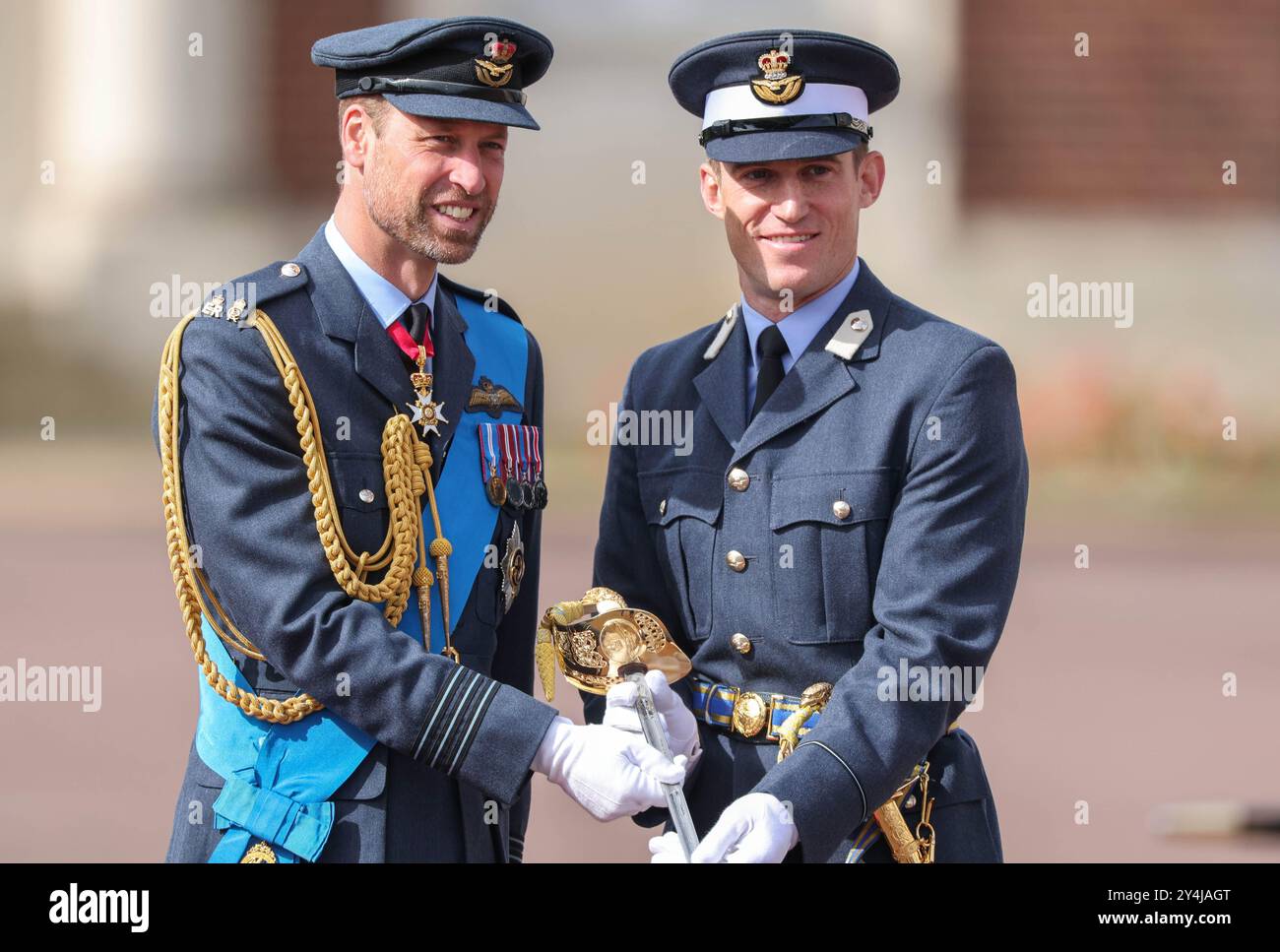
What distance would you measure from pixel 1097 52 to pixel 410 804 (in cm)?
1296

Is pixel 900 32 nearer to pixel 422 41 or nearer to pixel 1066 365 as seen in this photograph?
pixel 1066 365

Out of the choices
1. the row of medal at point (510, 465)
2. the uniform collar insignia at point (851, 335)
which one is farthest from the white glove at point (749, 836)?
the uniform collar insignia at point (851, 335)

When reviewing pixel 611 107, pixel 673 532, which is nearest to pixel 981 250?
pixel 611 107

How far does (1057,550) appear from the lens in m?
12.3

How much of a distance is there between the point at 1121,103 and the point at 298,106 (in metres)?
6.89

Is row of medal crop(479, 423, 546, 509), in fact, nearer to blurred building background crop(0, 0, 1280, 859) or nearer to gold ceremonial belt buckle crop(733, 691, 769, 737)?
gold ceremonial belt buckle crop(733, 691, 769, 737)

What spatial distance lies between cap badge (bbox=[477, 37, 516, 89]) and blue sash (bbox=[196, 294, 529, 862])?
2.03ft

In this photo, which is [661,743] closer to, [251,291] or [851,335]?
[851,335]

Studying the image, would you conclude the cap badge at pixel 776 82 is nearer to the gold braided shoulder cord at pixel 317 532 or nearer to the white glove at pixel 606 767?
the gold braided shoulder cord at pixel 317 532

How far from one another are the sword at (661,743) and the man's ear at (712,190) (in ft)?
2.78

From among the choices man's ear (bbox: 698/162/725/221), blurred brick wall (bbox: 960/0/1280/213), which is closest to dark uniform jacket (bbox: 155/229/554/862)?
man's ear (bbox: 698/162/725/221)

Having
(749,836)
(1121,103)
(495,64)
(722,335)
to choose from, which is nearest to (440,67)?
(495,64)

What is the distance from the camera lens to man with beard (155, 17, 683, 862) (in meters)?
2.67

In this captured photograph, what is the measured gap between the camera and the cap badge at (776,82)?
2.97 m
